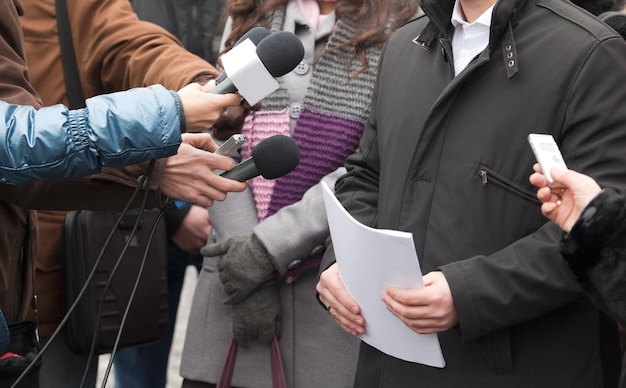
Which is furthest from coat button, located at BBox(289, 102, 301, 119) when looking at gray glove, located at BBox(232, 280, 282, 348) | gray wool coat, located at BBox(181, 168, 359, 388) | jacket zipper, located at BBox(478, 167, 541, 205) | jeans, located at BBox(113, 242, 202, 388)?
jeans, located at BBox(113, 242, 202, 388)

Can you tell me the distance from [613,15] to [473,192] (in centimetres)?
66

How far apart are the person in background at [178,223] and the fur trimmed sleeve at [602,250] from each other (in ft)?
7.30

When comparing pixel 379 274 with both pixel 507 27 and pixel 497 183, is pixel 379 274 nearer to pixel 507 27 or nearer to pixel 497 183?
pixel 497 183

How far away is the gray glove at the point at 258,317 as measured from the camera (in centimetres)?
293

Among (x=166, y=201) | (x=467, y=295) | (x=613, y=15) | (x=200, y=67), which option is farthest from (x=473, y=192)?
(x=200, y=67)

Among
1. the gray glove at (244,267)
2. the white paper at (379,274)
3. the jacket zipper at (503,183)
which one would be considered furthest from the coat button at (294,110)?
the jacket zipper at (503,183)

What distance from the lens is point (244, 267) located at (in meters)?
2.90

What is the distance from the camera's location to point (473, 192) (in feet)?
7.35

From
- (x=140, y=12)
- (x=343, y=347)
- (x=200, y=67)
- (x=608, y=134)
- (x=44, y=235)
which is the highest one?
(x=608, y=134)

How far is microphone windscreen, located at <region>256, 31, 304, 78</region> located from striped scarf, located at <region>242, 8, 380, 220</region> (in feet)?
2.60

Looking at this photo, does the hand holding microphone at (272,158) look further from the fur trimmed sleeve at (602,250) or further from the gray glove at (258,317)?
the fur trimmed sleeve at (602,250)

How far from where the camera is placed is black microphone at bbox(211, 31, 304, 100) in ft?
6.92

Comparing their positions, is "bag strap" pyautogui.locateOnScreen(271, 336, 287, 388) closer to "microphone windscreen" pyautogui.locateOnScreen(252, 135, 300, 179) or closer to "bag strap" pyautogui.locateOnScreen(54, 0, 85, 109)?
"microphone windscreen" pyautogui.locateOnScreen(252, 135, 300, 179)

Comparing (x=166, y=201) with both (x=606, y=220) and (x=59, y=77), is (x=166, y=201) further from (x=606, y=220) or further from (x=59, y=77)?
(x=606, y=220)
